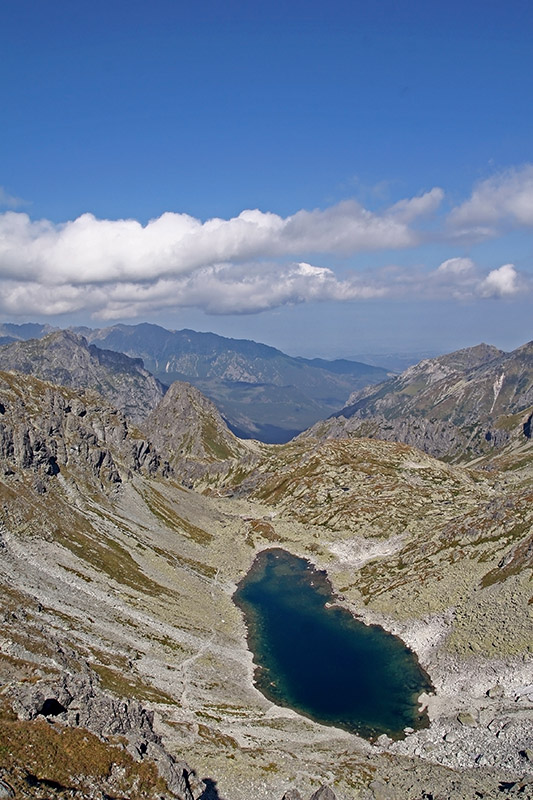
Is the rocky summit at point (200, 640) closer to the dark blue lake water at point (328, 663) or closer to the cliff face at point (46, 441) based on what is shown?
the cliff face at point (46, 441)

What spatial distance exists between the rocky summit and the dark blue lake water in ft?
11.1

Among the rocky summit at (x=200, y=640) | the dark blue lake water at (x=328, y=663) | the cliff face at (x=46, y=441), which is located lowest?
the dark blue lake water at (x=328, y=663)

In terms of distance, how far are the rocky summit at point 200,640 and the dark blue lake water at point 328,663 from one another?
3.38 metres

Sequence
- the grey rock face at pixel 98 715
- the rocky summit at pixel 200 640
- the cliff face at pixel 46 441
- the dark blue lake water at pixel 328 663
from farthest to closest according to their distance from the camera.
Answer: the cliff face at pixel 46 441, the dark blue lake water at pixel 328 663, the rocky summit at pixel 200 640, the grey rock face at pixel 98 715

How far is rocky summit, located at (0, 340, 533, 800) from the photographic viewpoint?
52.5 metres

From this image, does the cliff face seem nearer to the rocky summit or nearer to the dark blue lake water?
the rocky summit

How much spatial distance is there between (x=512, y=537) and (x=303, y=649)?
54043mm

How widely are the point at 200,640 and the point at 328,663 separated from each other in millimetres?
25076

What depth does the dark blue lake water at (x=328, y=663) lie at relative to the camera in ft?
292

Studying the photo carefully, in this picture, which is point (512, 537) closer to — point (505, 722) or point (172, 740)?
point (505, 722)

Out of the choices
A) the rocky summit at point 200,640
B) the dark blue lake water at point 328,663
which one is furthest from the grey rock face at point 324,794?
the dark blue lake water at point 328,663

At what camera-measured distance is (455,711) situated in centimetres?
8550

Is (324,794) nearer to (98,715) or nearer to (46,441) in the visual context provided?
(98,715)

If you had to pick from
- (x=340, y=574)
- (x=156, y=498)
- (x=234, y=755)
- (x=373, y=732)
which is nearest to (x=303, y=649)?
(x=373, y=732)
